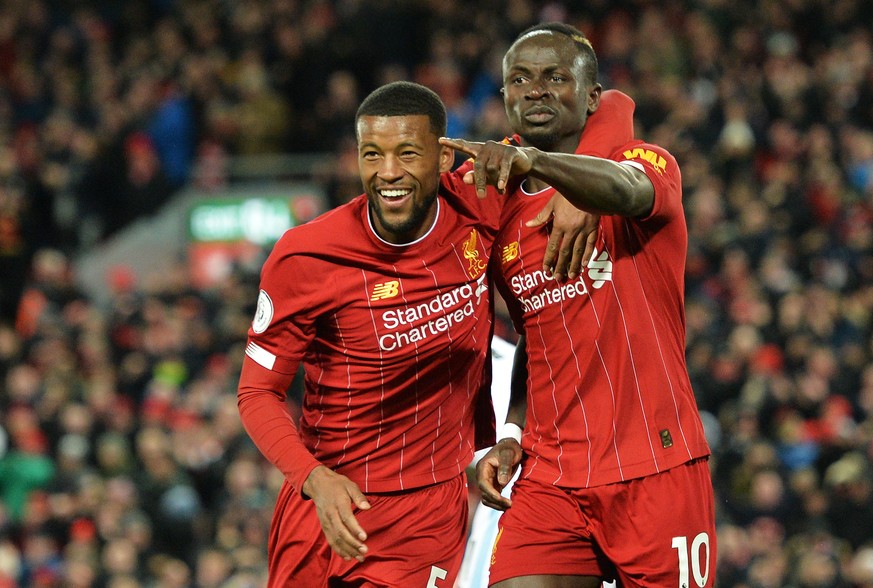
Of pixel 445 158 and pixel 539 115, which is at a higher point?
pixel 539 115

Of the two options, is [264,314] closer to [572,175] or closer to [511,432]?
[511,432]

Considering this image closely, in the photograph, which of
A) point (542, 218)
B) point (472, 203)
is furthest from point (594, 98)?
point (542, 218)

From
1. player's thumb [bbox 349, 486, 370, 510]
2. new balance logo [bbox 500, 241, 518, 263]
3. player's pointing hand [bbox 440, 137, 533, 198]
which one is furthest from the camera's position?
new balance logo [bbox 500, 241, 518, 263]

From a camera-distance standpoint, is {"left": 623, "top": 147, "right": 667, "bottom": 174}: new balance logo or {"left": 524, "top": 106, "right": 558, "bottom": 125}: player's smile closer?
{"left": 623, "top": 147, "right": 667, "bottom": 174}: new balance logo

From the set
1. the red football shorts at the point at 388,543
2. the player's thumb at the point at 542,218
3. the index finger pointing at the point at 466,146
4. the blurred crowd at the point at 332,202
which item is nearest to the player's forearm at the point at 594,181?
the index finger pointing at the point at 466,146

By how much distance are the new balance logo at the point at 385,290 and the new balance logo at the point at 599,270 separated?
68cm

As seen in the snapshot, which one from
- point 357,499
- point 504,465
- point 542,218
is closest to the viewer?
point 357,499

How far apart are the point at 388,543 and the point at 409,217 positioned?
1162 mm

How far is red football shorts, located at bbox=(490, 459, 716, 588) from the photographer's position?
16.2 ft

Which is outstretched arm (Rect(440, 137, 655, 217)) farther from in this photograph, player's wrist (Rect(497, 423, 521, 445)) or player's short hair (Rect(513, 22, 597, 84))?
player's wrist (Rect(497, 423, 521, 445))

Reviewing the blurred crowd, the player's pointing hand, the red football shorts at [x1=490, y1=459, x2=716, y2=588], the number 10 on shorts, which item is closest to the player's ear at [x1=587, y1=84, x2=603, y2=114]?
the player's pointing hand

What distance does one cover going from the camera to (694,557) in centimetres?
500

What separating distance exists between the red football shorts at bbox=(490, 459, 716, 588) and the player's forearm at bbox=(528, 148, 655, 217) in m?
0.97

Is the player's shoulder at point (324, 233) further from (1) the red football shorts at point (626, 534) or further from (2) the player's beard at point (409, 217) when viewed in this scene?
(1) the red football shorts at point (626, 534)
